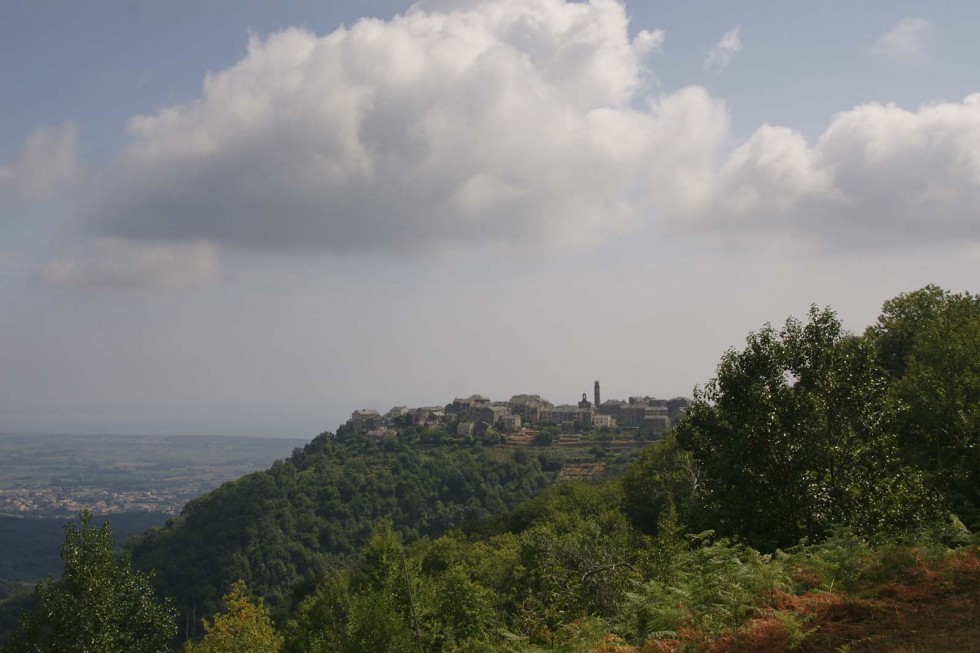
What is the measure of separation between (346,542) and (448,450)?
5182cm

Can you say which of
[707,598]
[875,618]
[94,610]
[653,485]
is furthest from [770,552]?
[653,485]

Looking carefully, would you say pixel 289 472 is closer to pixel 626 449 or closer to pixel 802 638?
pixel 626 449

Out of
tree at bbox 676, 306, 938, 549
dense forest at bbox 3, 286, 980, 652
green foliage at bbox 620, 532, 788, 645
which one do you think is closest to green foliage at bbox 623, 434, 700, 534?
dense forest at bbox 3, 286, 980, 652

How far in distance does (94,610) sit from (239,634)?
54.9 feet

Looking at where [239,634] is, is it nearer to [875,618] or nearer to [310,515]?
[875,618]

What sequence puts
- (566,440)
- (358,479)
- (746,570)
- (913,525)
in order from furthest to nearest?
(566,440), (358,479), (913,525), (746,570)

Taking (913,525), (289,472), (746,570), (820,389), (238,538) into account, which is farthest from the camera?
(289,472)

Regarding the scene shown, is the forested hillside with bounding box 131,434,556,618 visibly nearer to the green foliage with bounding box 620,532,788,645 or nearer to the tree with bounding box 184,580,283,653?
the tree with bounding box 184,580,283,653

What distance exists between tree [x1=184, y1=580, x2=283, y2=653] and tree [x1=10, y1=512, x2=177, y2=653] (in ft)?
44.7

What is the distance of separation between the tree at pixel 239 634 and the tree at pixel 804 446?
2944 cm

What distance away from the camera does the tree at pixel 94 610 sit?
2305 centimetres

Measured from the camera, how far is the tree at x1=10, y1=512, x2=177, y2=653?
23047mm

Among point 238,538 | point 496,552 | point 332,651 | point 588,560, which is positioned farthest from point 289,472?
point 588,560

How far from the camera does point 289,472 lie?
571ft
